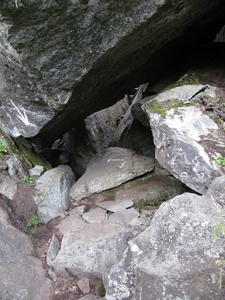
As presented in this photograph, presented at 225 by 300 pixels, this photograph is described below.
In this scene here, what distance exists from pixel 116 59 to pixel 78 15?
1294 mm

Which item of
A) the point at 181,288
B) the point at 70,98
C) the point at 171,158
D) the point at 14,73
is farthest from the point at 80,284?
the point at 14,73

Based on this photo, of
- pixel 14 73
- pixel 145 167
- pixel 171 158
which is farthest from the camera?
pixel 145 167

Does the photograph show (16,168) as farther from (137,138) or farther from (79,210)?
(137,138)

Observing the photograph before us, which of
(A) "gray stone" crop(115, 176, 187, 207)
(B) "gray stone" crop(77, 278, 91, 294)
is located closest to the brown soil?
(B) "gray stone" crop(77, 278, 91, 294)

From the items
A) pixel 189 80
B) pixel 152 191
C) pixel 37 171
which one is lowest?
pixel 152 191

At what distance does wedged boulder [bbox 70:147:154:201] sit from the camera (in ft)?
20.5

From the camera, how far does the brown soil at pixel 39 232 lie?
12.4 ft

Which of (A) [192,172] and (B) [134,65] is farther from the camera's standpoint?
(B) [134,65]

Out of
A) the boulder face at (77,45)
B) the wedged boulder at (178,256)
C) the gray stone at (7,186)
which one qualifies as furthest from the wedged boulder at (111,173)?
the wedged boulder at (178,256)

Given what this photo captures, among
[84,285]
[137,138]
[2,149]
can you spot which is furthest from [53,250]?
[137,138]

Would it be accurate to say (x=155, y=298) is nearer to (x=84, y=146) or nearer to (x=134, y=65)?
(x=134, y=65)

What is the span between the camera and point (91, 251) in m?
4.09

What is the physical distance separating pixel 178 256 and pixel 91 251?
1.83 meters

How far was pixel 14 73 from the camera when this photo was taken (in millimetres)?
4605
